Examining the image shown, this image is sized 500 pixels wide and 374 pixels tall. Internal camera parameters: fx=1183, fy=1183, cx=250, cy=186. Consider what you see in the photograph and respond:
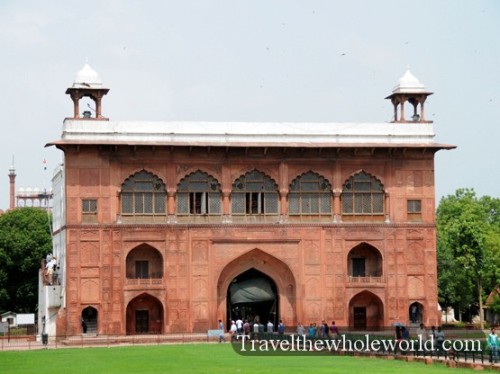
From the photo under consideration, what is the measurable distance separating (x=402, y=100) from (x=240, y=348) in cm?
1673

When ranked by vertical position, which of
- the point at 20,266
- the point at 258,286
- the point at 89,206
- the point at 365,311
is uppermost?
the point at 89,206

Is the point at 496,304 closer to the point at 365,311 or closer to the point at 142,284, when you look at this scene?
the point at 365,311

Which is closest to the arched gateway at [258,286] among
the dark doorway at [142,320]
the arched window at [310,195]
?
the arched window at [310,195]

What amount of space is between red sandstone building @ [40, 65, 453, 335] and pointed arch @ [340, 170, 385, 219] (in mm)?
53

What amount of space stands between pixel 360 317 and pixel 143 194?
10874 mm

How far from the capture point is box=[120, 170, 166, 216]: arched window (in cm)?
4919

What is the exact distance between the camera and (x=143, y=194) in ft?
162

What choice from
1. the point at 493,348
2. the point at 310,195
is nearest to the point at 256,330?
the point at 310,195

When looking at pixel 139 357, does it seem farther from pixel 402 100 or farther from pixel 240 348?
pixel 402 100

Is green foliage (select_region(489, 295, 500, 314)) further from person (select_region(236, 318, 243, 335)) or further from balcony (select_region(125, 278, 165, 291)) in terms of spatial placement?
balcony (select_region(125, 278, 165, 291))

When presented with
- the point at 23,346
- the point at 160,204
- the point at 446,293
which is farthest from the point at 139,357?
the point at 446,293

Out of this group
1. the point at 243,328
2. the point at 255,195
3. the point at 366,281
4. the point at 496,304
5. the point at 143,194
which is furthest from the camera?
the point at 496,304

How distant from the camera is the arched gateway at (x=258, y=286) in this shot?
165 feet

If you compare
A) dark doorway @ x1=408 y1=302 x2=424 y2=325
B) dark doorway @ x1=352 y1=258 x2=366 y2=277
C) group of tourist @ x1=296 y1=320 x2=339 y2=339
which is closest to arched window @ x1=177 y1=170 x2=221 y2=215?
group of tourist @ x1=296 y1=320 x2=339 y2=339
